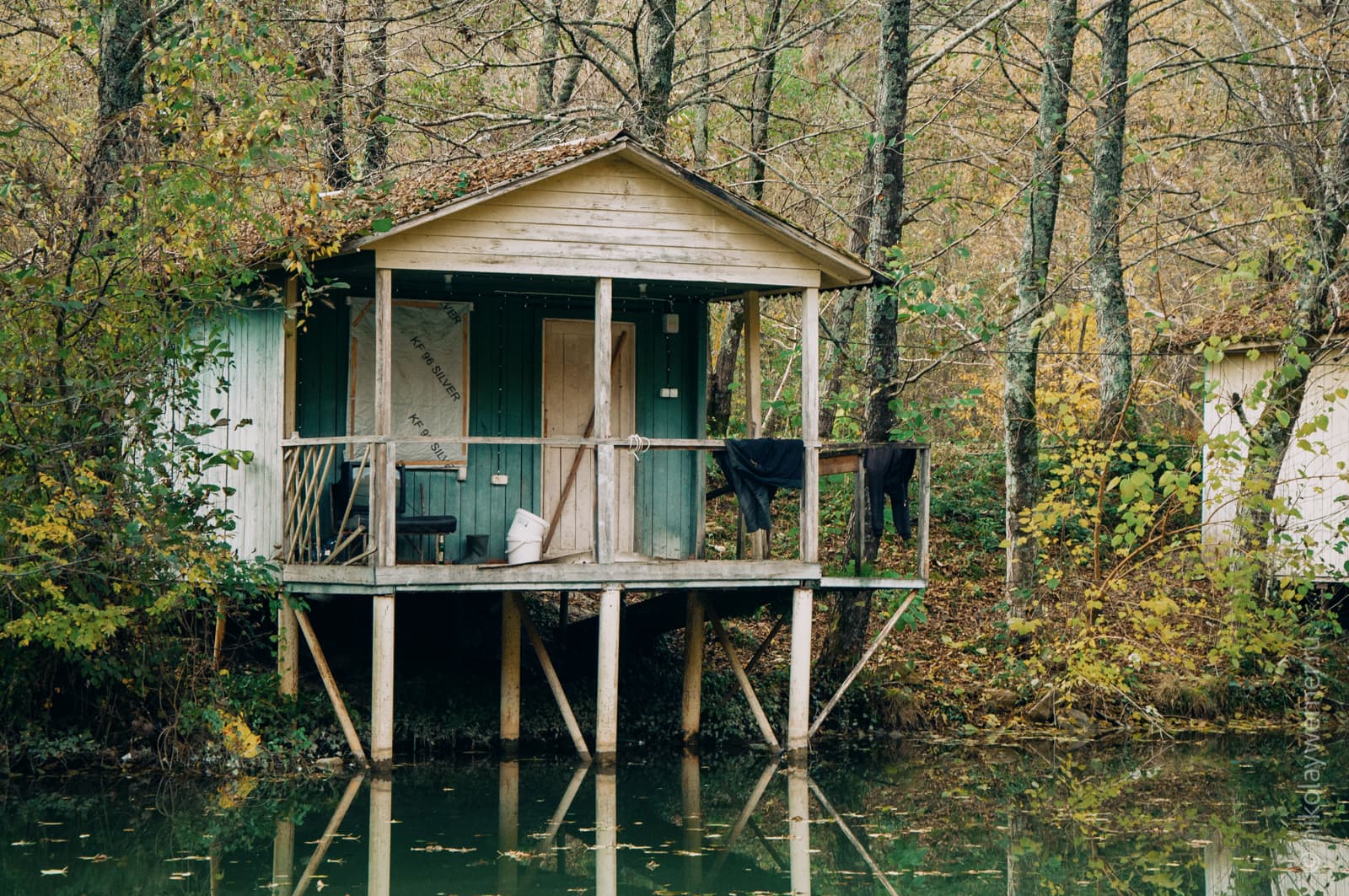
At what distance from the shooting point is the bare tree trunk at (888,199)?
17.4m

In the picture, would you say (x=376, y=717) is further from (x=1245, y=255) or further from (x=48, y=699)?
(x=1245, y=255)

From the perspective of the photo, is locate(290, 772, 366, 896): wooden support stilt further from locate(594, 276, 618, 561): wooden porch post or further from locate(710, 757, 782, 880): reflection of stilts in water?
locate(594, 276, 618, 561): wooden porch post

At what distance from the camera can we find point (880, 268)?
18.0m

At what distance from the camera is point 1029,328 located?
18.0m

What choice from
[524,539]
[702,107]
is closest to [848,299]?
[702,107]

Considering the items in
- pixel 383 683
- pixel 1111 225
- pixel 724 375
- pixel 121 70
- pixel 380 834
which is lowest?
pixel 380 834

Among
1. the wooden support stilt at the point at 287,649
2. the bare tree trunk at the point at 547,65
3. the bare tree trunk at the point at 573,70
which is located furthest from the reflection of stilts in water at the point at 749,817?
the bare tree trunk at the point at 573,70

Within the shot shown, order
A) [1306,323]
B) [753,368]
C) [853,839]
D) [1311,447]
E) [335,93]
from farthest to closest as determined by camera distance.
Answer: [335,93] < [1311,447] < [1306,323] < [753,368] < [853,839]

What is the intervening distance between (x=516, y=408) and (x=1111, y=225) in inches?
305

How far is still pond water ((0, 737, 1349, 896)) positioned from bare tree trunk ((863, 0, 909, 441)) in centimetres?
415

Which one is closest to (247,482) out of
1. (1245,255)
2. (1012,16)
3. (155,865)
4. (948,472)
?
(155,865)

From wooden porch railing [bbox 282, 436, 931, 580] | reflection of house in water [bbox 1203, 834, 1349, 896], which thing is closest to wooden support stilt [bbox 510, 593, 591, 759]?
wooden porch railing [bbox 282, 436, 931, 580]

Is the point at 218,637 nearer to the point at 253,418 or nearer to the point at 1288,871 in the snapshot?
the point at 253,418

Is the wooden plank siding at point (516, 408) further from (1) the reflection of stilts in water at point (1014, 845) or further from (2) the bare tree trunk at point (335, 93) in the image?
(1) the reflection of stilts in water at point (1014, 845)
